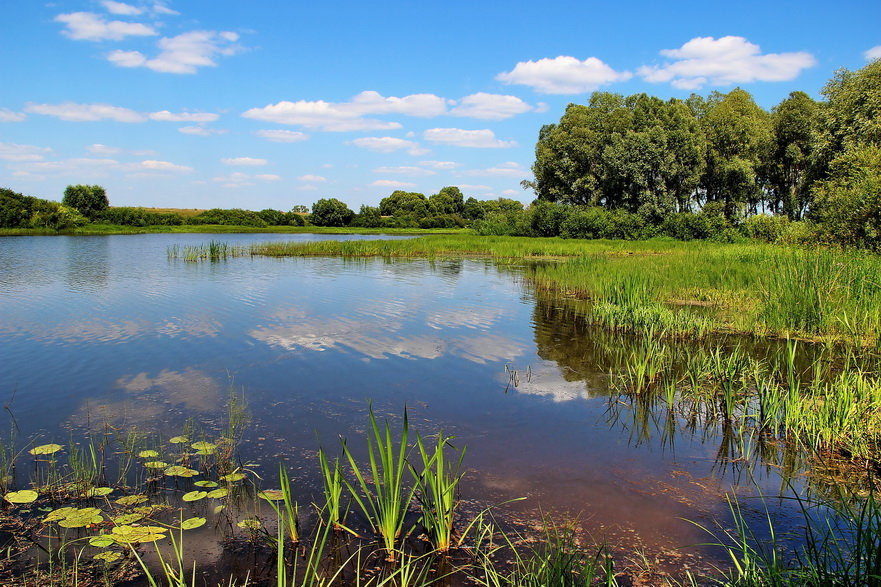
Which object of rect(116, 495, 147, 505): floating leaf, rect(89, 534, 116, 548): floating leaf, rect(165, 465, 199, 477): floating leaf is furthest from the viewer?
rect(165, 465, 199, 477): floating leaf

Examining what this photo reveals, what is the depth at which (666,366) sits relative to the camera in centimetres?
921

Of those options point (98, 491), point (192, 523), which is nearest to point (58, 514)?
point (98, 491)

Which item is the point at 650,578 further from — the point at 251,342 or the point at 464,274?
the point at 464,274

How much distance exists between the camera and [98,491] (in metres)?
4.91

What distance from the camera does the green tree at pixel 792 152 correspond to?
135 feet

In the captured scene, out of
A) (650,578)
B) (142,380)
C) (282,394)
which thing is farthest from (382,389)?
(650,578)

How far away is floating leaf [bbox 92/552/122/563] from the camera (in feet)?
12.9

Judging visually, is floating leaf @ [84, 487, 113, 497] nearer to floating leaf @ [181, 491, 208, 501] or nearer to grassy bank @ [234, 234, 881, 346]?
floating leaf @ [181, 491, 208, 501]

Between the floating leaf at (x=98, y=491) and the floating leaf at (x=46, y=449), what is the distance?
1.12 meters

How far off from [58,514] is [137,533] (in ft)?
2.77

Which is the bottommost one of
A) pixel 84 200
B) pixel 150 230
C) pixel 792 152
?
pixel 150 230

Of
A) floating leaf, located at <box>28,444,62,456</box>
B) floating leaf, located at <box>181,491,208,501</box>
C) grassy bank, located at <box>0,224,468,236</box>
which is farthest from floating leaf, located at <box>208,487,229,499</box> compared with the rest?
grassy bank, located at <box>0,224,468,236</box>

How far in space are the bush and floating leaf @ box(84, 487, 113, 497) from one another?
7920 cm

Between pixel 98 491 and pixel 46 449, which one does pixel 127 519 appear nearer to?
pixel 98 491
